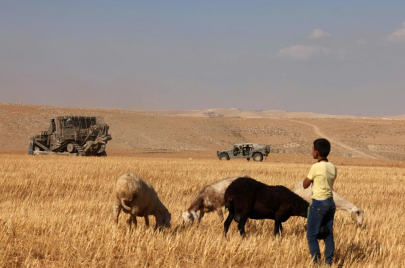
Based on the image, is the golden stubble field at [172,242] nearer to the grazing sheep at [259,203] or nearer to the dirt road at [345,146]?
the grazing sheep at [259,203]

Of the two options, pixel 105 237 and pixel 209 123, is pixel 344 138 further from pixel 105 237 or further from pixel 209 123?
pixel 105 237

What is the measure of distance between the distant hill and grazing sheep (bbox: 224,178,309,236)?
2253 inches

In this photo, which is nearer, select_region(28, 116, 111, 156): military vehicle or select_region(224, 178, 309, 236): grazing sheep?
select_region(224, 178, 309, 236): grazing sheep

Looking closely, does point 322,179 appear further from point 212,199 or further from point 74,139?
point 74,139

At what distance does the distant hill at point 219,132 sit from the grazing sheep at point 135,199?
57106 millimetres

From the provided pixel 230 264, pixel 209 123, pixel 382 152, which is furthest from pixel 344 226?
pixel 209 123

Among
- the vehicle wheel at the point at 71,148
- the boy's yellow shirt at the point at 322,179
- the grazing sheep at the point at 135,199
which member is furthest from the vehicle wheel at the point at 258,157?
the boy's yellow shirt at the point at 322,179

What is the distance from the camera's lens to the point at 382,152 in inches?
2906

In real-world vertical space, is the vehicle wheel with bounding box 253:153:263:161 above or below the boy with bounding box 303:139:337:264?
below

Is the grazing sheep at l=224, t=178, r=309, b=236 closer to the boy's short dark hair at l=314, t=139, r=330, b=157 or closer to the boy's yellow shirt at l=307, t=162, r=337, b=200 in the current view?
the boy's yellow shirt at l=307, t=162, r=337, b=200

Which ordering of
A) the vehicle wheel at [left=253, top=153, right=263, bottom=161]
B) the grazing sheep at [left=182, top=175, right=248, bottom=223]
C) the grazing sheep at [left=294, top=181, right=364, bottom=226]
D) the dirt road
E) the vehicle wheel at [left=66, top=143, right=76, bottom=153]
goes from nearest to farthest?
the grazing sheep at [left=182, top=175, right=248, bottom=223], the grazing sheep at [left=294, top=181, right=364, bottom=226], the vehicle wheel at [left=66, top=143, right=76, bottom=153], the vehicle wheel at [left=253, top=153, right=263, bottom=161], the dirt road

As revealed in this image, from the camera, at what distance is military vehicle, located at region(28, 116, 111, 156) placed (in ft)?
124

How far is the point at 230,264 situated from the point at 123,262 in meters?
1.52

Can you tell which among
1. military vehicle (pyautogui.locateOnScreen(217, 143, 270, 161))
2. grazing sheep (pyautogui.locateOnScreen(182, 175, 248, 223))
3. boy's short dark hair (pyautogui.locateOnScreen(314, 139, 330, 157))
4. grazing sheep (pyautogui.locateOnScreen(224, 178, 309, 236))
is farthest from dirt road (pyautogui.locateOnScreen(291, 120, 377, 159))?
boy's short dark hair (pyautogui.locateOnScreen(314, 139, 330, 157))
